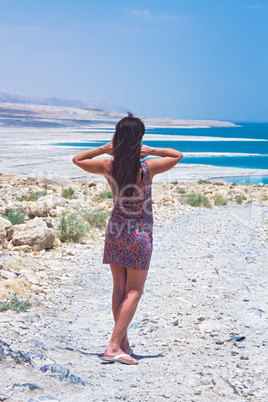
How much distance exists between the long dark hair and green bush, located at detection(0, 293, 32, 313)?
1610 mm

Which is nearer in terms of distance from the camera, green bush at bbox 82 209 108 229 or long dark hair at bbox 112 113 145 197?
long dark hair at bbox 112 113 145 197

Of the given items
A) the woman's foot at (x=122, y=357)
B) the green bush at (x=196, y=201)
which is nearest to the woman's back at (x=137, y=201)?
the woman's foot at (x=122, y=357)

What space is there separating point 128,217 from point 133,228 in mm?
78

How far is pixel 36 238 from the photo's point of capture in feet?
21.6

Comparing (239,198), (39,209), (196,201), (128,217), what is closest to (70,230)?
(39,209)

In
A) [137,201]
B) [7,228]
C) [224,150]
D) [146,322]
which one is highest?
[224,150]

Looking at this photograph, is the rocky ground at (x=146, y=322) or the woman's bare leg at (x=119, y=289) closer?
the rocky ground at (x=146, y=322)

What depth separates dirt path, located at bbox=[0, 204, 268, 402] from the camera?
2672 mm

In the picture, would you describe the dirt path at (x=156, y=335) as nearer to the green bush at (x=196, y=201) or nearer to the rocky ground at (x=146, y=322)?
the rocky ground at (x=146, y=322)

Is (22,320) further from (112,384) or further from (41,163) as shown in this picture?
(41,163)

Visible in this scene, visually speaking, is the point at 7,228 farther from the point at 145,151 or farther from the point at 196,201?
the point at 196,201

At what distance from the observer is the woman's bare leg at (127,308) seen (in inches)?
124

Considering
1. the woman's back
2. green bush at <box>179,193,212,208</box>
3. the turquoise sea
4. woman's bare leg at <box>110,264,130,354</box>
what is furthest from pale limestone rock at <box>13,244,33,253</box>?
the turquoise sea

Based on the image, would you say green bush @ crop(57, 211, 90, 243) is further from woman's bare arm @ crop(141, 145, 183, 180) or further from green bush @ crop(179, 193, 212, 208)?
green bush @ crop(179, 193, 212, 208)
